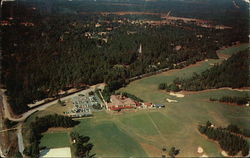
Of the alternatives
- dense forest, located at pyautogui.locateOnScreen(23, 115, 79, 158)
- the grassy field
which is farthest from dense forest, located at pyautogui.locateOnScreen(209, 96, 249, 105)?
dense forest, located at pyautogui.locateOnScreen(23, 115, 79, 158)

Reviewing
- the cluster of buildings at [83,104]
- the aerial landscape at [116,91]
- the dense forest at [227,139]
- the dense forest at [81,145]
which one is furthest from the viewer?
the cluster of buildings at [83,104]

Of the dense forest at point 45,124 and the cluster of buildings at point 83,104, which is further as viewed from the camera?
the cluster of buildings at point 83,104

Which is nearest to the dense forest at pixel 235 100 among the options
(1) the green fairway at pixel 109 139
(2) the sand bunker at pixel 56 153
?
(1) the green fairway at pixel 109 139

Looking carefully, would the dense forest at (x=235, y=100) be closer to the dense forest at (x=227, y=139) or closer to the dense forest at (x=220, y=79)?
the dense forest at (x=220, y=79)

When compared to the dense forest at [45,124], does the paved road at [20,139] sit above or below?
below

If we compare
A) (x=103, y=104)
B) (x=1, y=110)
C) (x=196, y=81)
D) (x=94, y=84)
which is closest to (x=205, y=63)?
(x=196, y=81)

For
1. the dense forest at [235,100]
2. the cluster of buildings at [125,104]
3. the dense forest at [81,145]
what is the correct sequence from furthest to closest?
the dense forest at [235,100] < the cluster of buildings at [125,104] < the dense forest at [81,145]

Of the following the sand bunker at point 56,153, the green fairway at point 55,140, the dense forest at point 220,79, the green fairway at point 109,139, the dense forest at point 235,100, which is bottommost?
the sand bunker at point 56,153

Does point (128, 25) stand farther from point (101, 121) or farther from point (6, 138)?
point (6, 138)
